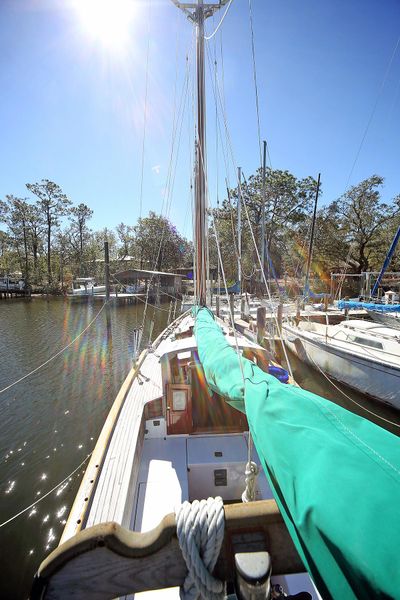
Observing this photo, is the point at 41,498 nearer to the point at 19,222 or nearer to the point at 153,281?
the point at 153,281

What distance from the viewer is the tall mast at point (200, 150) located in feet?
22.6

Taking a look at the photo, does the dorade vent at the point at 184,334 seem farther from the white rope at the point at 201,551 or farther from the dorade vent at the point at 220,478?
the white rope at the point at 201,551

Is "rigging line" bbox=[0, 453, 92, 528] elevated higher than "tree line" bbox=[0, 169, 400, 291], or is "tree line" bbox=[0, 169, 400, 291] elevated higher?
"tree line" bbox=[0, 169, 400, 291]

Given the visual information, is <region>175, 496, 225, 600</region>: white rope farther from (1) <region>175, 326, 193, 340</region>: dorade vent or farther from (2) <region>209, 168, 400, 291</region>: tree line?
(2) <region>209, 168, 400, 291</region>: tree line

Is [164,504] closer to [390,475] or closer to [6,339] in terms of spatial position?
[390,475]

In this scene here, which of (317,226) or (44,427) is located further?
(317,226)

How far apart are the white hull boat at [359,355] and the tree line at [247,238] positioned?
8243 millimetres

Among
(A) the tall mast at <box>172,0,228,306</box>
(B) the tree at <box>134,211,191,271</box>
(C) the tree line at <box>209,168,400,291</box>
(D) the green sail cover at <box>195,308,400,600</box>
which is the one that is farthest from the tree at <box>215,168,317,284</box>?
(D) the green sail cover at <box>195,308,400,600</box>

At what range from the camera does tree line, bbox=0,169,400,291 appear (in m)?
28.5

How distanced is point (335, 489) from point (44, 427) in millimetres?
8532

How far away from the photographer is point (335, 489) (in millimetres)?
1035

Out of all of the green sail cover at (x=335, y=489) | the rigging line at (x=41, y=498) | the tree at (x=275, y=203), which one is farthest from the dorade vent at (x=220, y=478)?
the tree at (x=275, y=203)

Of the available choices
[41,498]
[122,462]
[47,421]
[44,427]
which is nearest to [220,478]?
[122,462]

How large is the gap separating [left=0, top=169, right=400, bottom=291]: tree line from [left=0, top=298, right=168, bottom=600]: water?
Result: 10096 mm
